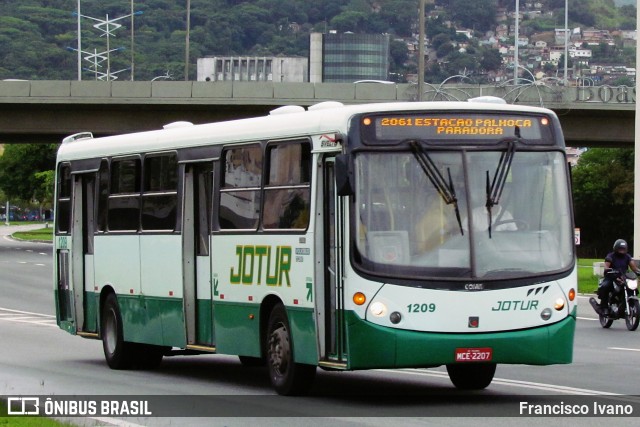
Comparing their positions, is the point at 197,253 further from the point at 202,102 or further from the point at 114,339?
the point at 202,102

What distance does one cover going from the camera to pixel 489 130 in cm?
1434

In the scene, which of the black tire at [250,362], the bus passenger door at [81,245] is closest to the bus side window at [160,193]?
the black tire at [250,362]

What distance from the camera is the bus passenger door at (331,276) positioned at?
46.0 feet

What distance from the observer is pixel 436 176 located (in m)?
14.0

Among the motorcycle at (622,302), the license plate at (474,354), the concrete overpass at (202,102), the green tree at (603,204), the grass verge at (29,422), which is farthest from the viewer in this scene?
the green tree at (603,204)

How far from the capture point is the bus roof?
14.3 meters

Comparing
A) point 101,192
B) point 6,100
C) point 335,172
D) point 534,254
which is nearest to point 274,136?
point 335,172

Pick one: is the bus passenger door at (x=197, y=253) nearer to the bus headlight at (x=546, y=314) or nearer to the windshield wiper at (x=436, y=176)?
the windshield wiper at (x=436, y=176)

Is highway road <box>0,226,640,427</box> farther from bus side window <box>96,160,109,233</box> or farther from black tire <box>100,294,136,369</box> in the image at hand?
bus side window <box>96,160,109,233</box>

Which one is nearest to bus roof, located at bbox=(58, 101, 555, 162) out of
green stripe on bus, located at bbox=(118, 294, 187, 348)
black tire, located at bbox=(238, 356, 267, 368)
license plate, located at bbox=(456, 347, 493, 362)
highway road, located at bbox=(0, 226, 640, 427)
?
green stripe on bus, located at bbox=(118, 294, 187, 348)

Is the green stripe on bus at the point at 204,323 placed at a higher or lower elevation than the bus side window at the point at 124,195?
lower

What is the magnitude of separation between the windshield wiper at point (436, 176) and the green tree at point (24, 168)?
10749 centimetres

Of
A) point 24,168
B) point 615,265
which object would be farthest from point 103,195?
point 24,168

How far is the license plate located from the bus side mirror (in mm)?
1632
